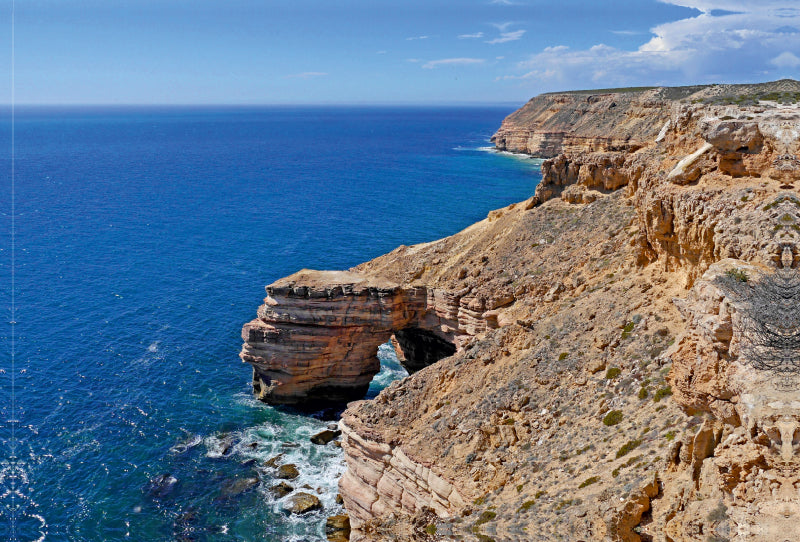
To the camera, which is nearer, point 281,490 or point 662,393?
point 662,393

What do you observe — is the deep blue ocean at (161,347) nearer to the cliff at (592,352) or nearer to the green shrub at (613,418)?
the cliff at (592,352)

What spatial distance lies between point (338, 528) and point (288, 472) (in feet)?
22.7

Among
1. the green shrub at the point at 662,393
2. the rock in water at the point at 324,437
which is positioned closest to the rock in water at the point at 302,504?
the rock in water at the point at 324,437

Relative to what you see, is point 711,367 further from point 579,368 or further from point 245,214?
point 245,214

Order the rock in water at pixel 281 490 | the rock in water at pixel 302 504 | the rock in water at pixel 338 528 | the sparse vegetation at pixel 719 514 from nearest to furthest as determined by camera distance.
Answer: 1. the sparse vegetation at pixel 719 514
2. the rock in water at pixel 338 528
3. the rock in water at pixel 302 504
4. the rock in water at pixel 281 490

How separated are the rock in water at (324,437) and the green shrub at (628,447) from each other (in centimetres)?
3000

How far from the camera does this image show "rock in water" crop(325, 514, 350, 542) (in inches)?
1616

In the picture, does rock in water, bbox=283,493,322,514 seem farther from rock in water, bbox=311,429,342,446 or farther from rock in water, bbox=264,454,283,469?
rock in water, bbox=311,429,342,446

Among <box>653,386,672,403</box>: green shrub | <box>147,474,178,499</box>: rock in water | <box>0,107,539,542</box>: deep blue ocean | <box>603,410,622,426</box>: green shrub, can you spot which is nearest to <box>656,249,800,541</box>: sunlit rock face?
<box>653,386,672,403</box>: green shrub

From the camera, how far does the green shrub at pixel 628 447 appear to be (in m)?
25.5

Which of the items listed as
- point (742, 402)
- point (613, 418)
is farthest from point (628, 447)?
point (742, 402)

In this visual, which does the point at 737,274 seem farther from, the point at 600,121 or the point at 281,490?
the point at 600,121

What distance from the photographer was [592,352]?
34.4 m

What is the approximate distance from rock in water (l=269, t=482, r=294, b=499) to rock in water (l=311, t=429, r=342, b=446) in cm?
606
